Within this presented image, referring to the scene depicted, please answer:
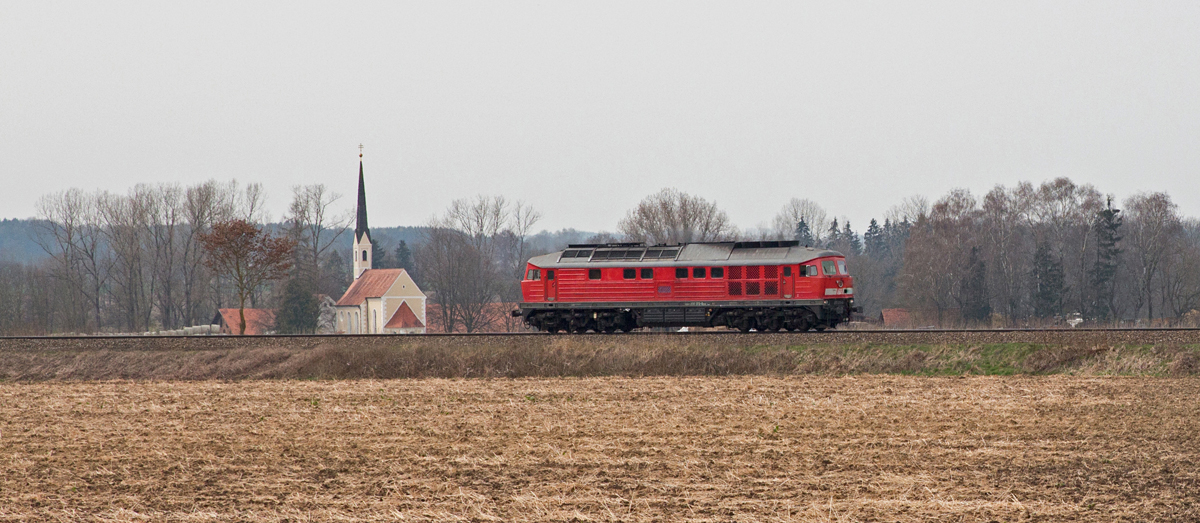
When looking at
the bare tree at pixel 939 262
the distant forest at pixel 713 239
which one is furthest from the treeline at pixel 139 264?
the bare tree at pixel 939 262

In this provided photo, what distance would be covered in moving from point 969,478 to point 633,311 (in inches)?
708

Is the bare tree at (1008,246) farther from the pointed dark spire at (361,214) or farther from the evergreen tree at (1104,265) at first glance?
the pointed dark spire at (361,214)

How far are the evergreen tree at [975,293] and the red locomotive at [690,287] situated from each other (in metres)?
46.6

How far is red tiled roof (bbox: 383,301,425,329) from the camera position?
79812mm

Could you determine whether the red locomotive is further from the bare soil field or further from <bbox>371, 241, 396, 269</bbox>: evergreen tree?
<bbox>371, 241, 396, 269</bbox>: evergreen tree

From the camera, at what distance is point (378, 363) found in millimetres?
26797

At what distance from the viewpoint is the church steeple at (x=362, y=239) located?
88750 mm

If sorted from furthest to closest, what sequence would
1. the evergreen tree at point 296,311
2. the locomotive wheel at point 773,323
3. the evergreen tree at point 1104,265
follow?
the evergreen tree at point 1104,265 < the evergreen tree at point 296,311 < the locomotive wheel at point 773,323

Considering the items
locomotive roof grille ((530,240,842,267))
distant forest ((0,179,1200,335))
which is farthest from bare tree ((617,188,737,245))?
locomotive roof grille ((530,240,842,267))

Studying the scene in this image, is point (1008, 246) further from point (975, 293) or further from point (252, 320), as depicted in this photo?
point (252, 320)

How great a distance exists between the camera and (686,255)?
30.4 metres

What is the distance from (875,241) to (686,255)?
110 m

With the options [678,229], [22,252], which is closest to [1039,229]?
[678,229]

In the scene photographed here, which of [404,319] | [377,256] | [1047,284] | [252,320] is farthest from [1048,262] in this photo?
[377,256]
